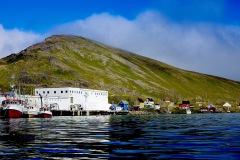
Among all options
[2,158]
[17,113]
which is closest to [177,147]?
[2,158]

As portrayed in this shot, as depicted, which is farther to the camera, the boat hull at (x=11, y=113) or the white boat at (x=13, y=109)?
the white boat at (x=13, y=109)

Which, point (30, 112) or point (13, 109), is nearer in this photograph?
point (13, 109)

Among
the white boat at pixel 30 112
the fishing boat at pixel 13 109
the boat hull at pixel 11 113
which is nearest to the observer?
the boat hull at pixel 11 113

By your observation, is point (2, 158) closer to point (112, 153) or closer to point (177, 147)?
point (112, 153)

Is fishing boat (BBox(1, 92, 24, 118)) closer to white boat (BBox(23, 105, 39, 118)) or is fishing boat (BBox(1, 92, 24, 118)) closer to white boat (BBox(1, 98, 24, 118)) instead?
white boat (BBox(1, 98, 24, 118))

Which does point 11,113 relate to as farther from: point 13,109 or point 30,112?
point 30,112

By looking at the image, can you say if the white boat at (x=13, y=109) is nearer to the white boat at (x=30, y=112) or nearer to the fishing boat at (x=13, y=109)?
the fishing boat at (x=13, y=109)

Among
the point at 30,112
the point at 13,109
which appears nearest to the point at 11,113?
the point at 13,109

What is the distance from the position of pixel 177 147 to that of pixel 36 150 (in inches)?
439

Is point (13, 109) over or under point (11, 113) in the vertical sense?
over

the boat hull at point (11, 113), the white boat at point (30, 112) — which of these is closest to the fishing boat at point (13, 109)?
the boat hull at point (11, 113)

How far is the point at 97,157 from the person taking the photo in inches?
869

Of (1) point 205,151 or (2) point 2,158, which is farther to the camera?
(1) point 205,151

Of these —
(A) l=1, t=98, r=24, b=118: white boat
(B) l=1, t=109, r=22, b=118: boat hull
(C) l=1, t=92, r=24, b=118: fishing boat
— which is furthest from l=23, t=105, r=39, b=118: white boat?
(B) l=1, t=109, r=22, b=118: boat hull
